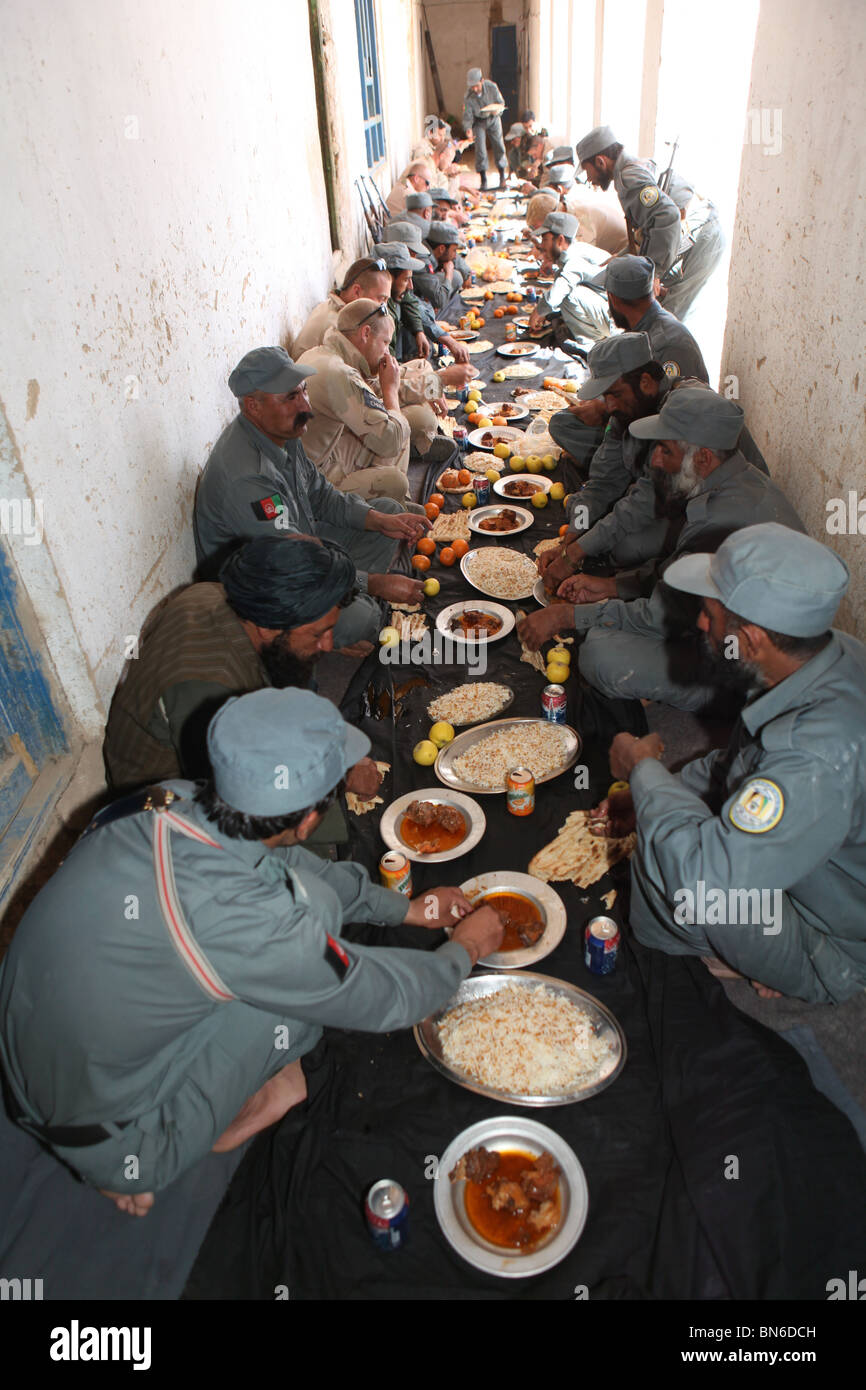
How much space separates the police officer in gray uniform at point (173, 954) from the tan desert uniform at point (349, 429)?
3774 mm

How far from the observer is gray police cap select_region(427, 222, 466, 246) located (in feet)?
31.8

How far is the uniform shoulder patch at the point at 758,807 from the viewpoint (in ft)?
7.06

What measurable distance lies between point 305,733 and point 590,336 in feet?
25.2

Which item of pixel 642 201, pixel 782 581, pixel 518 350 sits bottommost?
pixel 518 350

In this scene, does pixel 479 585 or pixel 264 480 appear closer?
pixel 264 480

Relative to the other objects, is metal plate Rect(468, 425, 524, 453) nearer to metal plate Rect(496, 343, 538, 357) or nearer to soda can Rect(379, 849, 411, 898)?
metal plate Rect(496, 343, 538, 357)

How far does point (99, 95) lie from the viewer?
3223 mm

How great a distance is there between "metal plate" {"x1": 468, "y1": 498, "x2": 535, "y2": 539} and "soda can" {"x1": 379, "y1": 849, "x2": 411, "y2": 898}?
302 cm

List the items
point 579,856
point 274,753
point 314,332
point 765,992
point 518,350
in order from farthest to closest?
point 518,350 → point 314,332 → point 579,856 → point 765,992 → point 274,753

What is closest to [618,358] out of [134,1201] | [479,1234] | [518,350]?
[479,1234]

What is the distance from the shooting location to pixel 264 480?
405 cm

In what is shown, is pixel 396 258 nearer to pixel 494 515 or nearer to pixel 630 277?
pixel 630 277

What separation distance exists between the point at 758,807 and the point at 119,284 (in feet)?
10.7

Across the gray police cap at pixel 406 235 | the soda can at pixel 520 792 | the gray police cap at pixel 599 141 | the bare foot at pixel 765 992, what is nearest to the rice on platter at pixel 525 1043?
the bare foot at pixel 765 992
